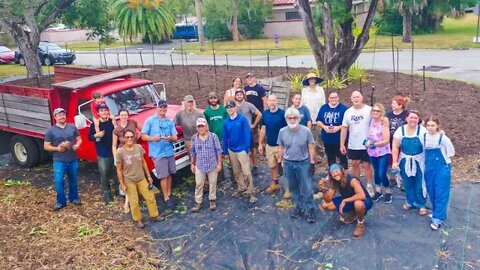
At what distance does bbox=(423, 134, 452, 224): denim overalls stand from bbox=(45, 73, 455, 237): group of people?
12 millimetres

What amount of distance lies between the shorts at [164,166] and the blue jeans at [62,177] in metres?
1.36

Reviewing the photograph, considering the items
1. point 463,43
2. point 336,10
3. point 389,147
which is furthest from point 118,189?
point 463,43

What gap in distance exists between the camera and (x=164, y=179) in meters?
7.46

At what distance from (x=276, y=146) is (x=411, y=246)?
2.49 metres

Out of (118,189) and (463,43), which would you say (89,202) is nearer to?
(118,189)

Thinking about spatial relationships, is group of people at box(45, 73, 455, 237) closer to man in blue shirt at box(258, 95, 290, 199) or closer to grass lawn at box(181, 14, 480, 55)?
man in blue shirt at box(258, 95, 290, 199)

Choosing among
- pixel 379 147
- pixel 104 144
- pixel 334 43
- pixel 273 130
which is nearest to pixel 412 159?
pixel 379 147

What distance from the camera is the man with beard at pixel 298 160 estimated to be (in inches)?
256

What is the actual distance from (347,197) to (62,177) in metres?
4.33

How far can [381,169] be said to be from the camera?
6859 mm

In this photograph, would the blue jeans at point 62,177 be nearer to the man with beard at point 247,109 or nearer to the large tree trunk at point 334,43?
the man with beard at point 247,109

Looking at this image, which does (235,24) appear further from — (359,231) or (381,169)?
(359,231)

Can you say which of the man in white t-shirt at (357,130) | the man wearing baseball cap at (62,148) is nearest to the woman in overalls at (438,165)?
the man in white t-shirt at (357,130)

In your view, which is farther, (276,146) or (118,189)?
(118,189)
